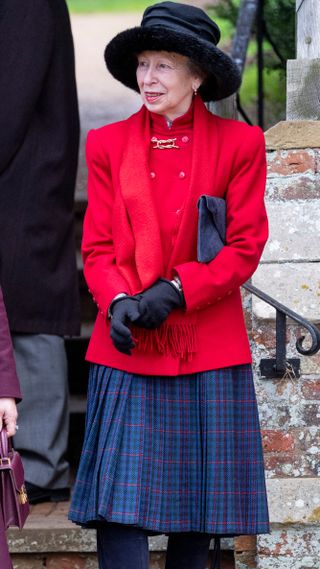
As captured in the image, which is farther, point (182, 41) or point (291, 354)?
point (291, 354)

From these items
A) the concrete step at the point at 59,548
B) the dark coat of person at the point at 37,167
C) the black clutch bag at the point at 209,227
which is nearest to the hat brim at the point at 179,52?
the black clutch bag at the point at 209,227

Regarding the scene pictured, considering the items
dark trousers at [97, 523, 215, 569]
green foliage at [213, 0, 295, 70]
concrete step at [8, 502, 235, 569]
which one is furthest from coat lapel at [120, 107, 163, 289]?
green foliage at [213, 0, 295, 70]

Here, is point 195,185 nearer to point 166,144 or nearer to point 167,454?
point 166,144

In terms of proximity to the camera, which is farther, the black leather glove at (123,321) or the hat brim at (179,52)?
the hat brim at (179,52)

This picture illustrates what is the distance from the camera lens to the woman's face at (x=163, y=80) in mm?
3146

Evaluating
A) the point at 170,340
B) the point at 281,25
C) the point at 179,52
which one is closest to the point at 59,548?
the point at 170,340

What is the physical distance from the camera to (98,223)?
3215mm

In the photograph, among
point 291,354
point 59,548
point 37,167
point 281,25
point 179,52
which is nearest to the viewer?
point 179,52

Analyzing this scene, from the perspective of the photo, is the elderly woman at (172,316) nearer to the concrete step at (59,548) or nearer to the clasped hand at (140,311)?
the clasped hand at (140,311)

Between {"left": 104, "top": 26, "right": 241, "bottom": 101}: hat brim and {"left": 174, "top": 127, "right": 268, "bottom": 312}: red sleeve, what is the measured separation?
0.16m

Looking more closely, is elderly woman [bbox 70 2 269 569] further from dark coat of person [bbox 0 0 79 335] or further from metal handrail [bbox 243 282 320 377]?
dark coat of person [bbox 0 0 79 335]

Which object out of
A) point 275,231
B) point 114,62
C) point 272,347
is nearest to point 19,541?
A: point 272,347

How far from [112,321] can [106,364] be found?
0.71 ft

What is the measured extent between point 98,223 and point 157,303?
33 centimetres
